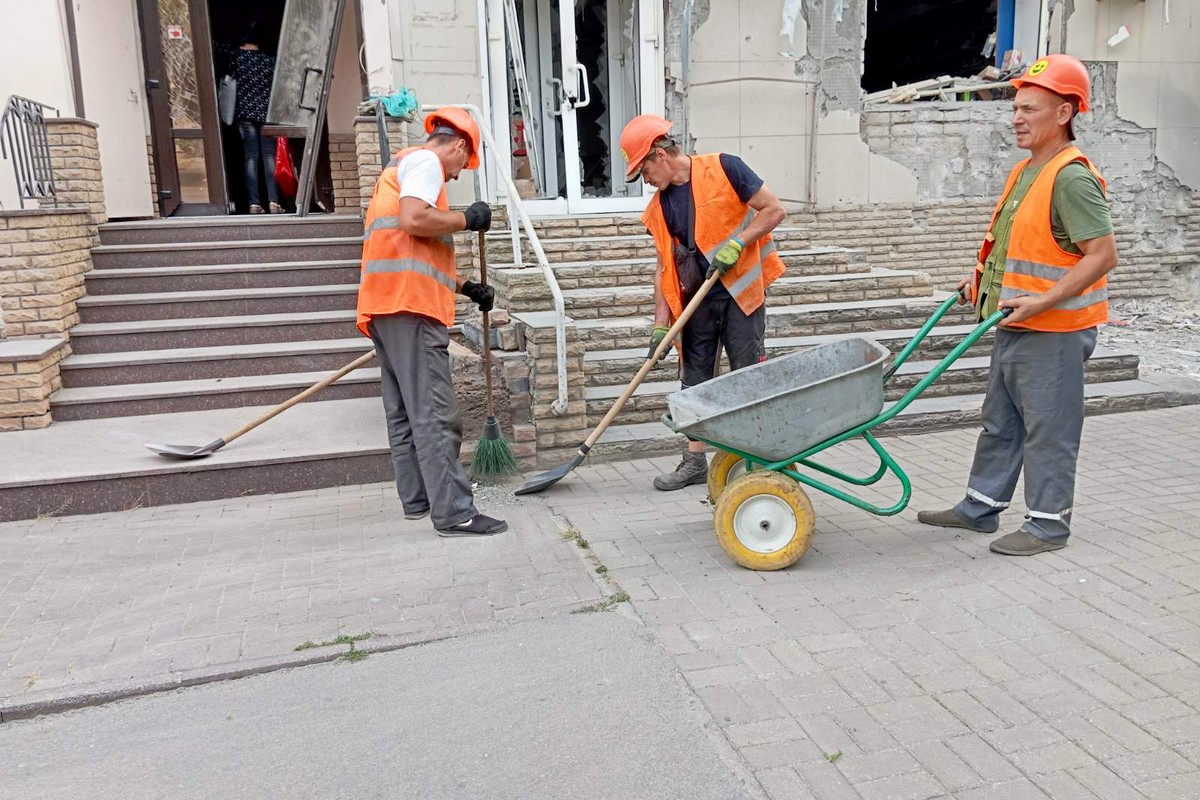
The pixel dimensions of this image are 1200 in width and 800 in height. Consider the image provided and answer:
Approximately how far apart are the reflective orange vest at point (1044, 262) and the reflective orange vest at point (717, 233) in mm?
1252

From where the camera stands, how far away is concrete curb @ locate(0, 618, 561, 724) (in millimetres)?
3082

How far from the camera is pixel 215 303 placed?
6.88 metres

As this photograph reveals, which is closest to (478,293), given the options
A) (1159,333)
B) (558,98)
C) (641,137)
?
(641,137)

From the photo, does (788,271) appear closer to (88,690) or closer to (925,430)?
(925,430)

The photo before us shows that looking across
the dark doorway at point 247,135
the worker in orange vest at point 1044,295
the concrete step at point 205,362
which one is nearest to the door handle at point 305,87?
the dark doorway at point 247,135

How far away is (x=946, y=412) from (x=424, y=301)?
362 cm

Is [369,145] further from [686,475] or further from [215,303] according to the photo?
[686,475]

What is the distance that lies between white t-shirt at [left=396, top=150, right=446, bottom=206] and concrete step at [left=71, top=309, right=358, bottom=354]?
9.12ft

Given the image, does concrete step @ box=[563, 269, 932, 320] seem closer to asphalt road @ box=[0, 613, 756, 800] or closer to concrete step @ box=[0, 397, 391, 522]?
concrete step @ box=[0, 397, 391, 522]

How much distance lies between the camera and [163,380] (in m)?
6.27

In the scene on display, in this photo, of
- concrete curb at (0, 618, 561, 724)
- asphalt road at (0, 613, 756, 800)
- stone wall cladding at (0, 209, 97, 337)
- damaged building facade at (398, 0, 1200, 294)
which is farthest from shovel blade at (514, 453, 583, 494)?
damaged building facade at (398, 0, 1200, 294)

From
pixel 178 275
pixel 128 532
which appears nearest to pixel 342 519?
pixel 128 532

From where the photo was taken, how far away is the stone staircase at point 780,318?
606 cm

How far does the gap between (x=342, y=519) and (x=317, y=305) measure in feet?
8.94
